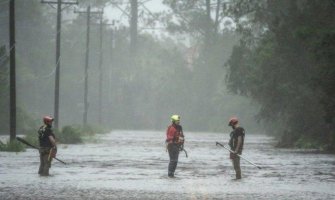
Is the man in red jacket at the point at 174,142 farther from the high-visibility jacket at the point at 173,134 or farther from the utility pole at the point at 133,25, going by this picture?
the utility pole at the point at 133,25

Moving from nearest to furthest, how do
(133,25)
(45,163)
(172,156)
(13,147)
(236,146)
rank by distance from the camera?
(236,146), (45,163), (172,156), (13,147), (133,25)

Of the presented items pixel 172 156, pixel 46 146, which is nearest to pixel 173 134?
pixel 172 156

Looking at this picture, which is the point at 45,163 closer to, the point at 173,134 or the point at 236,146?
the point at 173,134

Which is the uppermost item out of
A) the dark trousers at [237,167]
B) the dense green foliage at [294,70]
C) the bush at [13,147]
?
the dense green foliage at [294,70]

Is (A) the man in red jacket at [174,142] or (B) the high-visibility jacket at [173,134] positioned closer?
(A) the man in red jacket at [174,142]

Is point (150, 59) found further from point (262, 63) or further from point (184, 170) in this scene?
point (184, 170)

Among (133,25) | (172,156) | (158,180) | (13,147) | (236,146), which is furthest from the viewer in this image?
(133,25)

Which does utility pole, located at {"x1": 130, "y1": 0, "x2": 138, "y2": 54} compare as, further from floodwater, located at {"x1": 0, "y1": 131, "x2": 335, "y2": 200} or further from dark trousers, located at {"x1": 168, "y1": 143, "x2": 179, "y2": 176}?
dark trousers, located at {"x1": 168, "y1": 143, "x2": 179, "y2": 176}

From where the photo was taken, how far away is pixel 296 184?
2172 cm

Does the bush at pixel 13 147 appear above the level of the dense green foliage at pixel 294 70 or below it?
below

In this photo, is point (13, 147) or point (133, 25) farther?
point (133, 25)

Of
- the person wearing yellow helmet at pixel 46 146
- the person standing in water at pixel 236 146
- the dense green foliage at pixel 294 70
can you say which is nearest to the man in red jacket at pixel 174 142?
the person standing in water at pixel 236 146

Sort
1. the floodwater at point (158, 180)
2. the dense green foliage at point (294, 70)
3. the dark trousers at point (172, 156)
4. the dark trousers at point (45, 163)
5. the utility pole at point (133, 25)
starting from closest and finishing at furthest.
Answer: the floodwater at point (158, 180), the dark trousers at point (45, 163), the dark trousers at point (172, 156), the dense green foliage at point (294, 70), the utility pole at point (133, 25)

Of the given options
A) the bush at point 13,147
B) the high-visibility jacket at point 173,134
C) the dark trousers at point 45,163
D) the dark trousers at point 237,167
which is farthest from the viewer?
the bush at point 13,147
